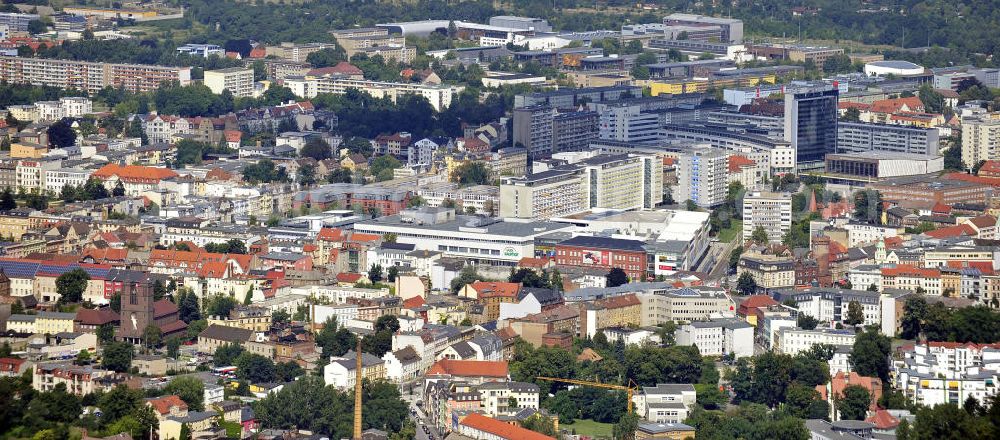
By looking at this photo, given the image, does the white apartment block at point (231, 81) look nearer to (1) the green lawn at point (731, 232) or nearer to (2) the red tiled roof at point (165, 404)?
(1) the green lawn at point (731, 232)

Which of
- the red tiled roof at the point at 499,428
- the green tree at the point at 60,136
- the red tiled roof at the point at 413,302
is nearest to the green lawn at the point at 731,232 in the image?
the red tiled roof at the point at 413,302

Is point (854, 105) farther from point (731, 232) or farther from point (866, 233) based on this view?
point (866, 233)

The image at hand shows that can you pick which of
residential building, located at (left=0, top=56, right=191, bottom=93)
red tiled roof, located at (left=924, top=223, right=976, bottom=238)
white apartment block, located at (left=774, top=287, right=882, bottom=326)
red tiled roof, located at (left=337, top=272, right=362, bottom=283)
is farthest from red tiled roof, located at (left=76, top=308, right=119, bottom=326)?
residential building, located at (left=0, top=56, right=191, bottom=93)

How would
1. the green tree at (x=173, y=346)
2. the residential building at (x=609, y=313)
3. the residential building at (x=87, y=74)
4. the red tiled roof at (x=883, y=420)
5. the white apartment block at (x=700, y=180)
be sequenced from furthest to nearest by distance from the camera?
the residential building at (x=87, y=74), the white apartment block at (x=700, y=180), the residential building at (x=609, y=313), the green tree at (x=173, y=346), the red tiled roof at (x=883, y=420)

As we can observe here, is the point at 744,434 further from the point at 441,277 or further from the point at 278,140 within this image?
the point at 278,140

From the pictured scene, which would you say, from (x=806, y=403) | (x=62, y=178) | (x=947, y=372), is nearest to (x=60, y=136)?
(x=62, y=178)

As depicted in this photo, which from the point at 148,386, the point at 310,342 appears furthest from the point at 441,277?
the point at 148,386
